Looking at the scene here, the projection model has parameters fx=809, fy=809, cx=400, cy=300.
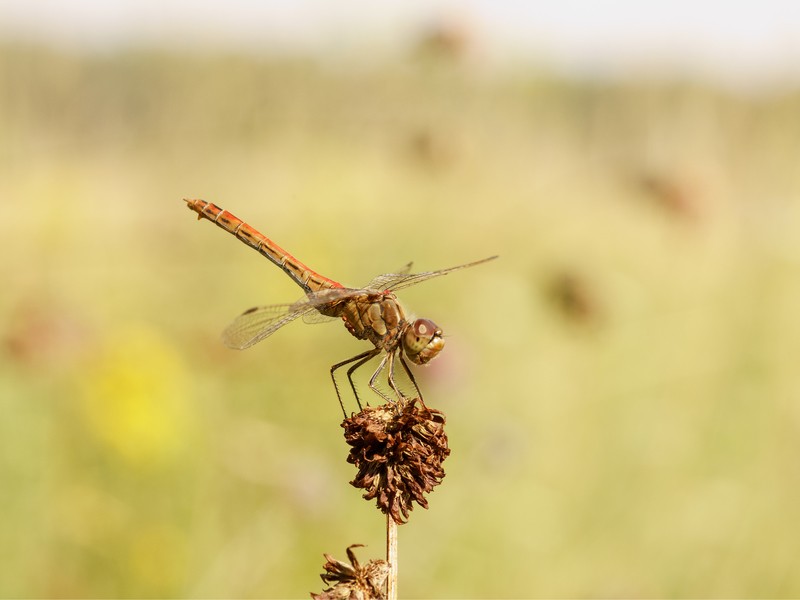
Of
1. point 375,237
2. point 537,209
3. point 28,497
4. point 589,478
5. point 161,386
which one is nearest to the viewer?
point 28,497

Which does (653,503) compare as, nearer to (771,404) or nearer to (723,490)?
(723,490)

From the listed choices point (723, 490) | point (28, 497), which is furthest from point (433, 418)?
point (723, 490)

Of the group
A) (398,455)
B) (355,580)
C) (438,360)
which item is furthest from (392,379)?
(438,360)

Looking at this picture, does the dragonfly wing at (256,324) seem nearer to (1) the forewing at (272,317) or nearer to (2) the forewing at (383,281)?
(1) the forewing at (272,317)

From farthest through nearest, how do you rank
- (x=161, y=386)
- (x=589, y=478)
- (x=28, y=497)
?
(x=589, y=478)
(x=161, y=386)
(x=28, y=497)

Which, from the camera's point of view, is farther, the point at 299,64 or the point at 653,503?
the point at 299,64

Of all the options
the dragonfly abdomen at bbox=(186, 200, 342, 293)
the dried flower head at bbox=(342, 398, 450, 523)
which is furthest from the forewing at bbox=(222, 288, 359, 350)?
the dried flower head at bbox=(342, 398, 450, 523)

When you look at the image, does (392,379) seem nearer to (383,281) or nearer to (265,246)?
(383,281)
